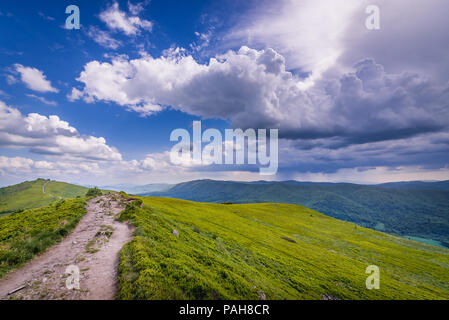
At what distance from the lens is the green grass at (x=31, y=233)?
501 inches

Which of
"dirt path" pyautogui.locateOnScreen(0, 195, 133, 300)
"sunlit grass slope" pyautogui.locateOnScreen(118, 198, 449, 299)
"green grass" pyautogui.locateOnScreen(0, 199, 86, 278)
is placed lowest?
"sunlit grass slope" pyautogui.locateOnScreen(118, 198, 449, 299)

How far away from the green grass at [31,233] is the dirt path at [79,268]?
0.65 m

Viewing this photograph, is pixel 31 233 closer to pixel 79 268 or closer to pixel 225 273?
pixel 79 268

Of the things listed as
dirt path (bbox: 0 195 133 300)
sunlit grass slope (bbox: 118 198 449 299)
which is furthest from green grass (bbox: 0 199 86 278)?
sunlit grass slope (bbox: 118 198 449 299)

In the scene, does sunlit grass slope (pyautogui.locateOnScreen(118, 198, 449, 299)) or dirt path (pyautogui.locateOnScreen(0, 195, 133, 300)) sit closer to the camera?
dirt path (pyautogui.locateOnScreen(0, 195, 133, 300))

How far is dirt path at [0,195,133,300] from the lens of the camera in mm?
9477

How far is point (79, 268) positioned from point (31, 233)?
9.15m

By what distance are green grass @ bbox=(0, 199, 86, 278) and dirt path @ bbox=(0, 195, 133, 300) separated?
65cm

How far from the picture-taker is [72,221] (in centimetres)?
2011

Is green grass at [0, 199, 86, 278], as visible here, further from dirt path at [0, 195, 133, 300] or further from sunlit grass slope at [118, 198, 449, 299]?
sunlit grass slope at [118, 198, 449, 299]

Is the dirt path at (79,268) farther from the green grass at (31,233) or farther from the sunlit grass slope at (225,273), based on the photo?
the sunlit grass slope at (225,273)

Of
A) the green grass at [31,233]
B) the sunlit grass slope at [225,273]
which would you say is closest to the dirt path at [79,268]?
the green grass at [31,233]

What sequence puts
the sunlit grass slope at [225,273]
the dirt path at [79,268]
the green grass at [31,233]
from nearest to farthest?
the dirt path at [79,268], the sunlit grass slope at [225,273], the green grass at [31,233]
